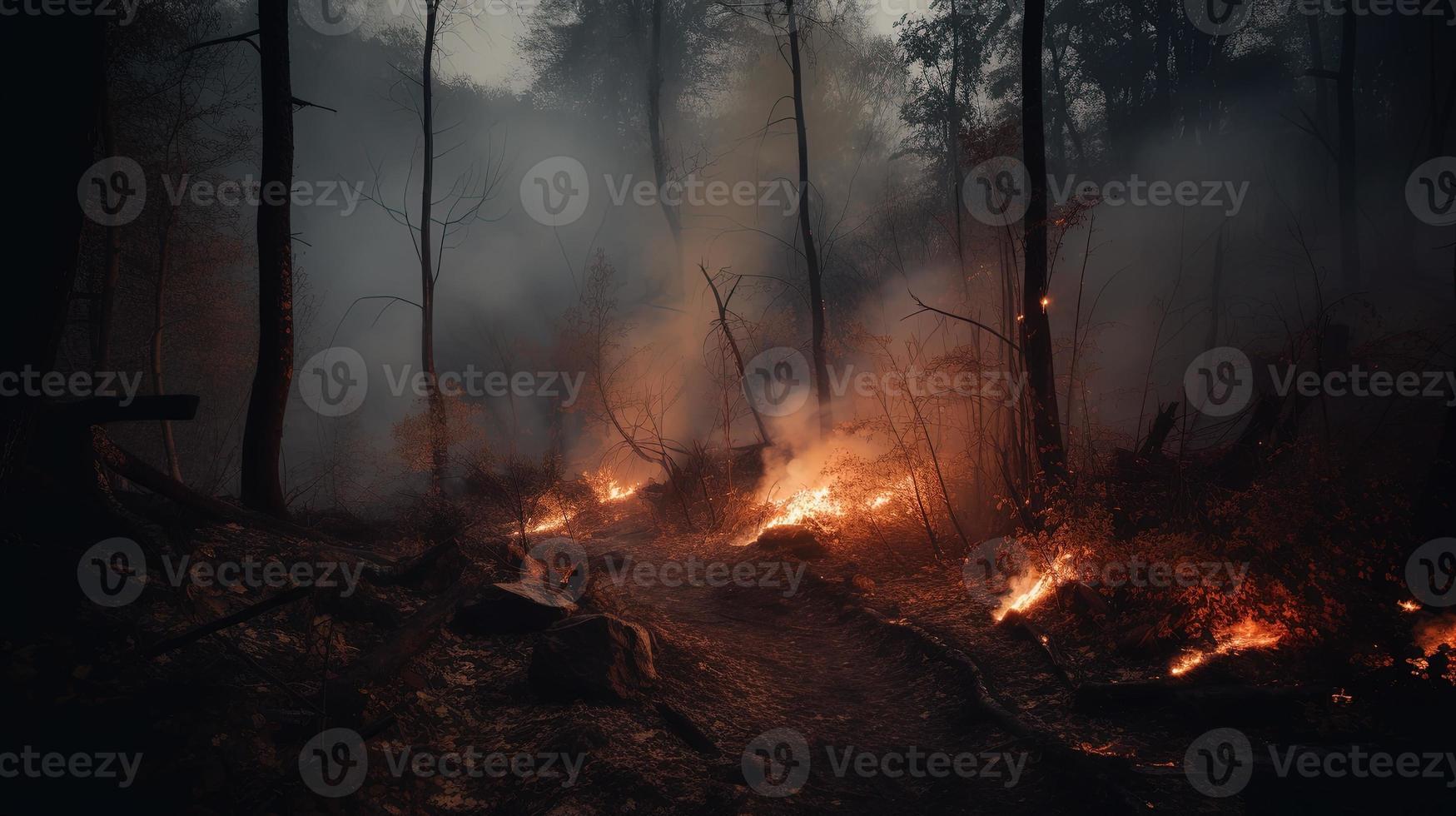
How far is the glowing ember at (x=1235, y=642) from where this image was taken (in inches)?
205

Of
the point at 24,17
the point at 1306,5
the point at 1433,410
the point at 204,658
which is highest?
the point at 1306,5

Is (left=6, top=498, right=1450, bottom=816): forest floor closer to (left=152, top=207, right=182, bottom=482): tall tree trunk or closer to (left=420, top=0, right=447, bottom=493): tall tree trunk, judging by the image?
(left=420, top=0, right=447, bottom=493): tall tree trunk

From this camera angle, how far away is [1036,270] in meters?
8.16

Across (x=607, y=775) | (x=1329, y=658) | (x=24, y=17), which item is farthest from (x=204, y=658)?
(x=1329, y=658)

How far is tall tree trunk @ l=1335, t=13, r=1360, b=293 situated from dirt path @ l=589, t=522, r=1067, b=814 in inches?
802

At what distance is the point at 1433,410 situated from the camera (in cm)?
797

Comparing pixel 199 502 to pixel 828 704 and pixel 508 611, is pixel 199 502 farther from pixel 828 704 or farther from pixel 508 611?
pixel 828 704

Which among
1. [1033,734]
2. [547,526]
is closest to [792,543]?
[1033,734]

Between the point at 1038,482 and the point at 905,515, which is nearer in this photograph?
the point at 1038,482

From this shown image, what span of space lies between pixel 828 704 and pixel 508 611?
3.14 metres

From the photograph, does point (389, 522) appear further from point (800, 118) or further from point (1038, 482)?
point (800, 118)

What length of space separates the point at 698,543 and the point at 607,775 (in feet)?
28.0

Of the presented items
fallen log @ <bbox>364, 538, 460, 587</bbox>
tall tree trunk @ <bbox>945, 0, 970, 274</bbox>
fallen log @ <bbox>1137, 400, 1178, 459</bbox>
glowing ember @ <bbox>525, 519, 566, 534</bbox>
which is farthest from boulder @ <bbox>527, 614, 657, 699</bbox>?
tall tree trunk @ <bbox>945, 0, 970, 274</bbox>

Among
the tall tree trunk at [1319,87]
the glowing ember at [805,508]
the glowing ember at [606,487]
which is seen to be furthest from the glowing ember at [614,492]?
the tall tree trunk at [1319,87]
